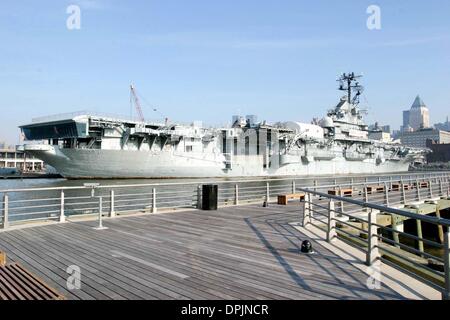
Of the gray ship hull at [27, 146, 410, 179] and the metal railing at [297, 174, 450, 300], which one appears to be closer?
the metal railing at [297, 174, 450, 300]

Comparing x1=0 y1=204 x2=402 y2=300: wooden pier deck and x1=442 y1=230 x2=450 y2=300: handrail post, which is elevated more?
x1=442 y1=230 x2=450 y2=300: handrail post

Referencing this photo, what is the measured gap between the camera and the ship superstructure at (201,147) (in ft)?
162

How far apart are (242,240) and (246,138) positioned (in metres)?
53.5

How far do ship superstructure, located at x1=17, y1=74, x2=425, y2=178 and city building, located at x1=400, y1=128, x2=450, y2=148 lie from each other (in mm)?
130213

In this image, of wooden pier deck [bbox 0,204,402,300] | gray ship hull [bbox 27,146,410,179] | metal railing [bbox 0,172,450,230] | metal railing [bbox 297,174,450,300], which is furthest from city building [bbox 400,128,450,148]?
wooden pier deck [bbox 0,204,402,300]

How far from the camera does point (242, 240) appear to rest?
7938 millimetres

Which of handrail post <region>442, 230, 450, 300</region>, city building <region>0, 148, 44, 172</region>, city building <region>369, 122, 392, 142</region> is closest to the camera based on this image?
handrail post <region>442, 230, 450, 300</region>

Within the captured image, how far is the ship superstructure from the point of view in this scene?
49.2 metres

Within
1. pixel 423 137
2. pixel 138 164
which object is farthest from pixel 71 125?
pixel 423 137

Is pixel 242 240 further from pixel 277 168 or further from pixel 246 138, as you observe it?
pixel 277 168

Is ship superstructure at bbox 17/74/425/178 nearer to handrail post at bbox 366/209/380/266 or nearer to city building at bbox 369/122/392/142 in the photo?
city building at bbox 369/122/392/142

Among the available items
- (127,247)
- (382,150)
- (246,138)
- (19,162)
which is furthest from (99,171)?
(19,162)

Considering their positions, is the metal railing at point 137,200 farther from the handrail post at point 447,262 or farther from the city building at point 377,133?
the city building at point 377,133

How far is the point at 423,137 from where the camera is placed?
191 m
